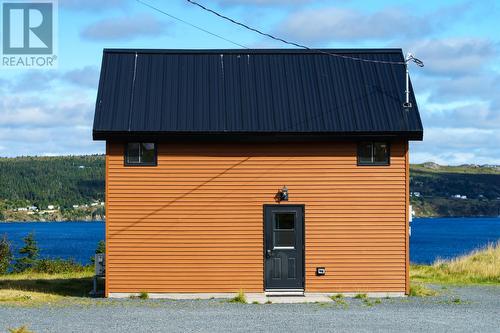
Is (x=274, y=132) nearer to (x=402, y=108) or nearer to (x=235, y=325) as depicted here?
(x=402, y=108)

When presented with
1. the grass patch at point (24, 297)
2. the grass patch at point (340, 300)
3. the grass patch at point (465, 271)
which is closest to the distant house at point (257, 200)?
the grass patch at point (340, 300)

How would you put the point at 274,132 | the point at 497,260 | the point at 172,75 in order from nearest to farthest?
the point at 274,132 < the point at 172,75 < the point at 497,260

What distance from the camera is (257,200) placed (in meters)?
21.2

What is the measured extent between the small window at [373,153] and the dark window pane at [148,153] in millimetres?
5093

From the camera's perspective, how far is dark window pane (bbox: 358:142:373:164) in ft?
70.3

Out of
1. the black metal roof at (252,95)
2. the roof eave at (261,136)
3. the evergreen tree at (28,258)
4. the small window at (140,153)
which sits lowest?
the evergreen tree at (28,258)

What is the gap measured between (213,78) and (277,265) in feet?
16.9

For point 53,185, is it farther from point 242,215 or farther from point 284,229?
point 284,229

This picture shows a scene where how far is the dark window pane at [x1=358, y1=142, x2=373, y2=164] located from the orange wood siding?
20 centimetres

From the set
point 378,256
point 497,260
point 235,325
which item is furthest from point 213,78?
point 497,260

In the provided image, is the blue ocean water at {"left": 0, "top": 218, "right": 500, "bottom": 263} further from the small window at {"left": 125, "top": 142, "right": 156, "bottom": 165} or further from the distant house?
the small window at {"left": 125, "top": 142, "right": 156, "bottom": 165}

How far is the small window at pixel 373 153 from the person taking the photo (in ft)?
70.2

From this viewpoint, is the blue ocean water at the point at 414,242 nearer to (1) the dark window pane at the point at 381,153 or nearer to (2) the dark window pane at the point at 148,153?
(1) the dark window pane at the point at 381,153

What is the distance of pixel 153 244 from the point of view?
21078 millimetres
